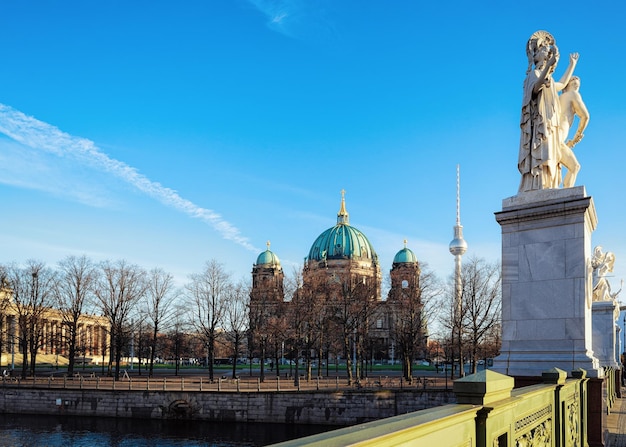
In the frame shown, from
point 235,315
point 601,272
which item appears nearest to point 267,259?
point 235,315

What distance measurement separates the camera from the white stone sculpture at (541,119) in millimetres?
14055

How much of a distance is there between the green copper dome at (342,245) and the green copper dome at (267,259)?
29.6 feet

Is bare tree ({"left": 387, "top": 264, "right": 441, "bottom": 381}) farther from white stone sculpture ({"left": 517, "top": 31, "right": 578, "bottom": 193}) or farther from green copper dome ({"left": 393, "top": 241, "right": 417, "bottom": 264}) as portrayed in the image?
green copper dome ({"left": 393, "top": 241, "right": 417, "bottom": 264})

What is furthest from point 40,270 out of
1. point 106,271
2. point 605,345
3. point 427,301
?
point 605,345

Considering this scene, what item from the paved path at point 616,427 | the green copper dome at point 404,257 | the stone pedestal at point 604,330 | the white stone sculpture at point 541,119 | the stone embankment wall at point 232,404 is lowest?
the stone embankment wall at point 232,404

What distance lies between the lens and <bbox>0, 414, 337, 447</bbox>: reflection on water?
37.8 metres

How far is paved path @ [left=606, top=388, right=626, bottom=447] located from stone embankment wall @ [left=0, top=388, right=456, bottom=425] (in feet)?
81.3

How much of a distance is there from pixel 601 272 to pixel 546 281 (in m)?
14.0

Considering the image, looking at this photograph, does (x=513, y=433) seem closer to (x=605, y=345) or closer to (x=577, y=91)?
(x=577, y=91)

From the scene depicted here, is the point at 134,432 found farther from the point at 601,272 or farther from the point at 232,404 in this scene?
the point at 601,272

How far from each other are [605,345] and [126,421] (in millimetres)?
36603

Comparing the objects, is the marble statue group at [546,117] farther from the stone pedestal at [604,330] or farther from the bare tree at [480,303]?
the bare tree at [480,303]

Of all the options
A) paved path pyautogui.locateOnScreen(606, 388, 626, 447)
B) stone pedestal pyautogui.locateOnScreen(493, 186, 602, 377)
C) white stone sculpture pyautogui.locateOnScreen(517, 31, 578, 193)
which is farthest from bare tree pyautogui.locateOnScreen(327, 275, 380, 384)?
white stone sculpture pyautogui.locateOnScreen(517, 31, 578, 193)

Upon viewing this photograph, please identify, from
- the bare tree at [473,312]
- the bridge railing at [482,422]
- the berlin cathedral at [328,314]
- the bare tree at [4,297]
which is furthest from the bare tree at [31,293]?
the bridge railing at [482,422]
